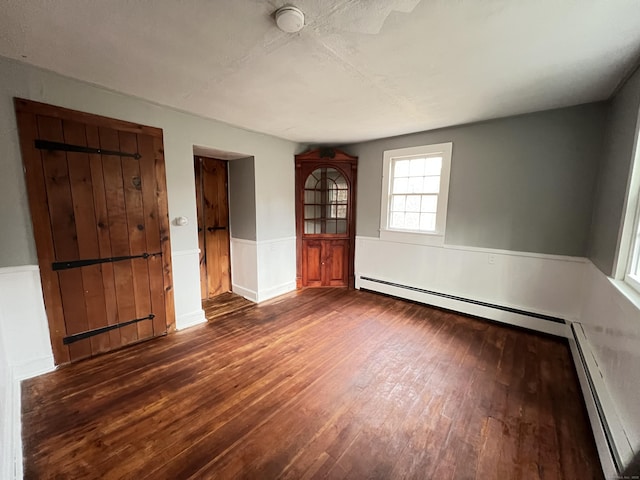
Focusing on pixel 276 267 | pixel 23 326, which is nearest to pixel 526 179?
pixel 276 267

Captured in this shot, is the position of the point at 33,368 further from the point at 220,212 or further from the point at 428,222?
the point at 428,222

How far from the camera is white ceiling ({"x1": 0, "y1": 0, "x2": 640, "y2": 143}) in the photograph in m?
1.31

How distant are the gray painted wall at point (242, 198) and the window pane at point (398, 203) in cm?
210

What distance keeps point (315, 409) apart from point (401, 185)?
3139mm

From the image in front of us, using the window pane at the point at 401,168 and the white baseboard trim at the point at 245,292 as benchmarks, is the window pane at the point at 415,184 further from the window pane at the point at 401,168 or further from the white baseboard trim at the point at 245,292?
the white baseboard trim at the point at 245,292

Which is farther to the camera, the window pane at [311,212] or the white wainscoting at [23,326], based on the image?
the window pane at [311,212]

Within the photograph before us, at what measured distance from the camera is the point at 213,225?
3934 mm

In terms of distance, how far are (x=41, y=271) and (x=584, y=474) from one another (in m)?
3.90

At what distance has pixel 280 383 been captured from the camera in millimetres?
2039

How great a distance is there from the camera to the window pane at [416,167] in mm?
3633

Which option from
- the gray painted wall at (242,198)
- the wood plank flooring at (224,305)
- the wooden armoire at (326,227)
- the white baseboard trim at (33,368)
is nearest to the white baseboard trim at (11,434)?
the white baseboard trim at (33,368)

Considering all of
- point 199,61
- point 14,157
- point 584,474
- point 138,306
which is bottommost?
point 584,474

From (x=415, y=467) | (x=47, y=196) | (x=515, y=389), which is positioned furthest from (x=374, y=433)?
(x=47, y=196)

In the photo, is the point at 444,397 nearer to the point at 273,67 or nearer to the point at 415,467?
the point at 415,467
